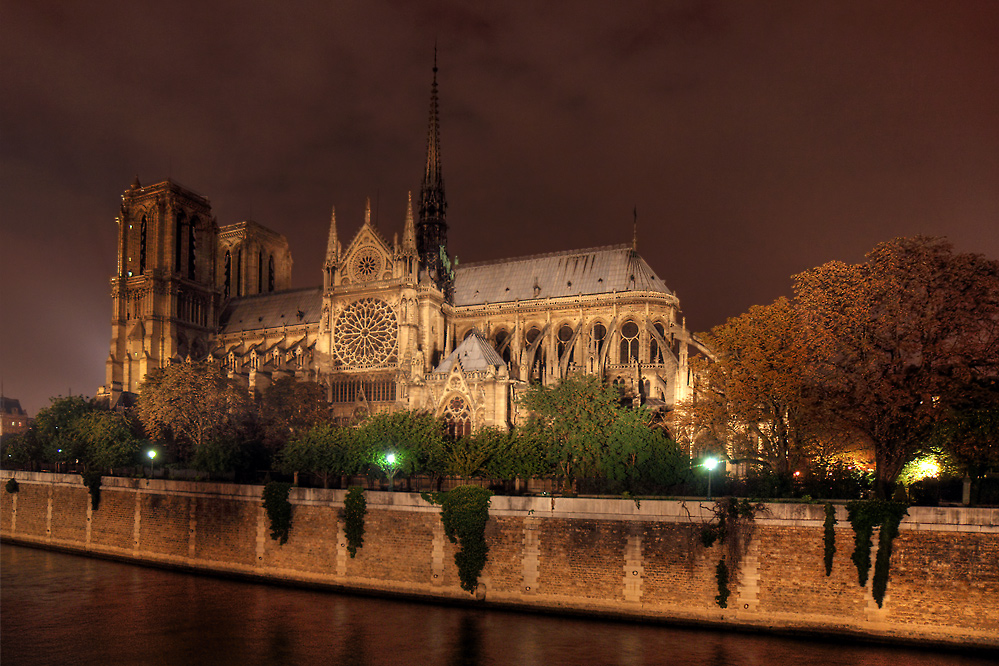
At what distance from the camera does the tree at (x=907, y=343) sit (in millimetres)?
24750

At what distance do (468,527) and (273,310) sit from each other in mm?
48565

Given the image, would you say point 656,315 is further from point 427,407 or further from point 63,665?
point 63,665

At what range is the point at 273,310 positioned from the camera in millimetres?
69438

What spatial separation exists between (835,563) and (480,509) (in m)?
11.8

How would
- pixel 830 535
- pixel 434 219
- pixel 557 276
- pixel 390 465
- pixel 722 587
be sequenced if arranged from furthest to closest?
pixel 434 219, pixel 557 276, pixel 390 465, pixel 722 587, pixel 830 535

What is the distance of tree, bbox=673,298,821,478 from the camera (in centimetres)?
2953

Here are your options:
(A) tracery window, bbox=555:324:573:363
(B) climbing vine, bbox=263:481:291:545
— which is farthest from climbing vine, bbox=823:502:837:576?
(A) tracery window, bbox=555:324:573:363

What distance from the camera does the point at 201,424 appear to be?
44.2 m

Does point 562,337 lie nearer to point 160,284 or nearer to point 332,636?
point 332,636

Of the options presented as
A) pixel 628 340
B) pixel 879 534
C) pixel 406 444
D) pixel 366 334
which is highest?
pixel 366 334

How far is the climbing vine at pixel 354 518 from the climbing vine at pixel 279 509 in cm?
317

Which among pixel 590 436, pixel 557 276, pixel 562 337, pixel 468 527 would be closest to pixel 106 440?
pixel 468 527

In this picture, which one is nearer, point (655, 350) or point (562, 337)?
point (655, 350)

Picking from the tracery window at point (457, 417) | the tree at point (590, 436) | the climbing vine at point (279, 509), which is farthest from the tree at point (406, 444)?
the tracery window at point (457, 417)
